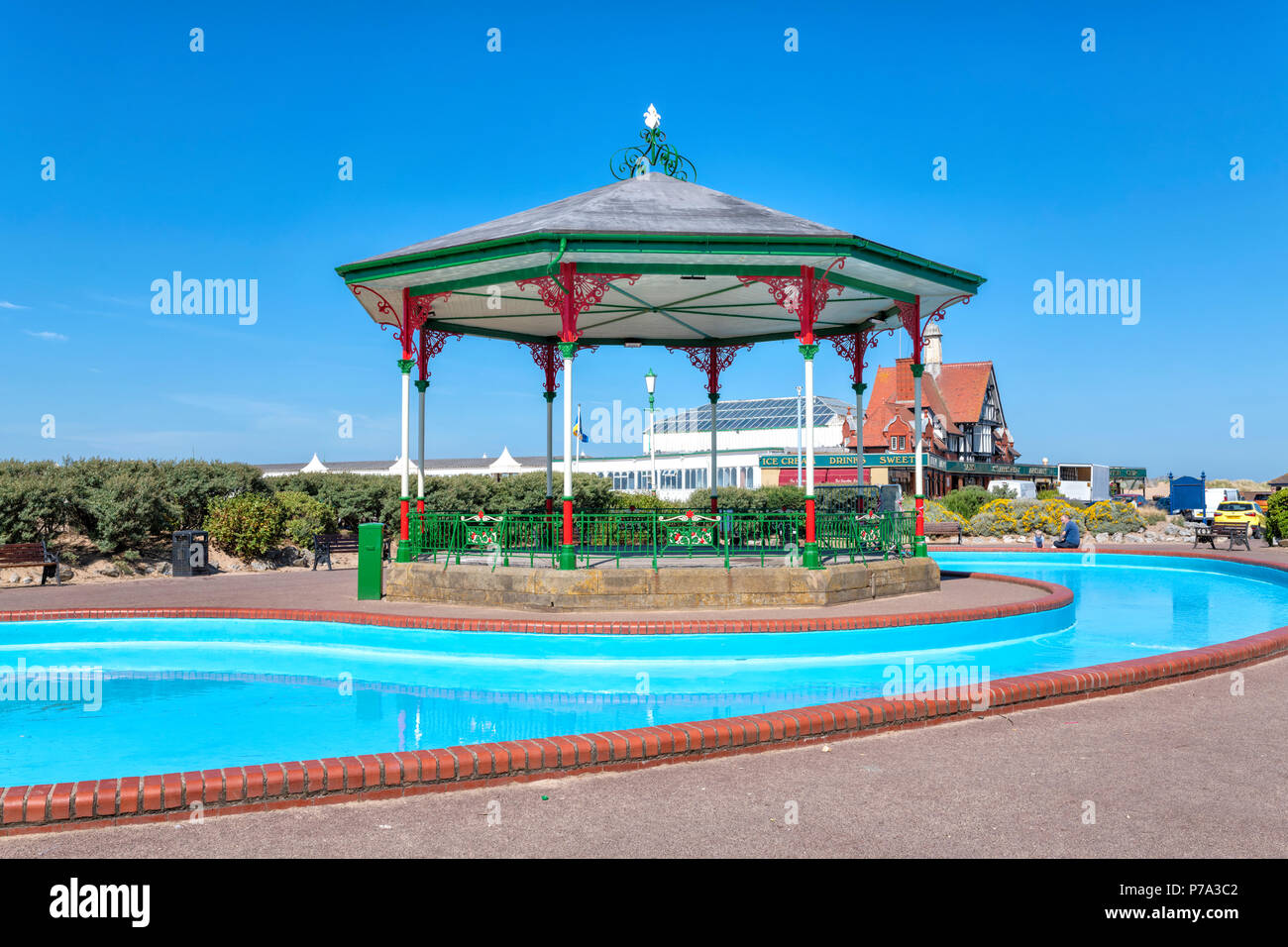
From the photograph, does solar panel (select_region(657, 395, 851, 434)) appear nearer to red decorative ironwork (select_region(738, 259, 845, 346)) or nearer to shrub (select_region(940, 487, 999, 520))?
shrub (select_region(940, 487, 999, 520))

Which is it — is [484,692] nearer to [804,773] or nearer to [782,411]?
[804,773]

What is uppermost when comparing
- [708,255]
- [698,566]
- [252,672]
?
[708,255]

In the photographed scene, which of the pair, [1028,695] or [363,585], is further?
[363,585]

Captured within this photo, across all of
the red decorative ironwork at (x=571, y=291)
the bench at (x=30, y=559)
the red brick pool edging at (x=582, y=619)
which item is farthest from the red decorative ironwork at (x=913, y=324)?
the bench at (x=30, y=559)

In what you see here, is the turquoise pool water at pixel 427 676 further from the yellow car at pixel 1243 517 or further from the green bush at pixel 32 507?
the yellow car at pixel 1243 517

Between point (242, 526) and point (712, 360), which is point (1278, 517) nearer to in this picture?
point (712, 360)

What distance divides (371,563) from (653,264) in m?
6.05

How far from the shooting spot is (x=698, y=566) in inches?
474

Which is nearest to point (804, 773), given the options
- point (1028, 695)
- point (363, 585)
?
point (1028, 695)

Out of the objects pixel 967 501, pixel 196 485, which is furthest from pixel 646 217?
pixel 967 501

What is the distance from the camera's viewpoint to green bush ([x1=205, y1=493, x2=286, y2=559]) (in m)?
20.2

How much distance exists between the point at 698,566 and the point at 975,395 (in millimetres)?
57259

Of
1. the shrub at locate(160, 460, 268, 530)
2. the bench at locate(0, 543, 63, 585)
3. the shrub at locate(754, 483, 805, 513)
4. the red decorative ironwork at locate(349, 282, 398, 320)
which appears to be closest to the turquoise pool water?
the red decorative ironwork at locate(349, 282, 398, 320)
